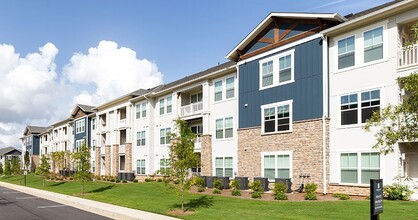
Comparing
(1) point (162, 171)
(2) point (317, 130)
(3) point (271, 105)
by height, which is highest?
(3) point (271, 105)

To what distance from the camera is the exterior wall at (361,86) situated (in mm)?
19312

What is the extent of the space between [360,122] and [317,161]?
3539 mm

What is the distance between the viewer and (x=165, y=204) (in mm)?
20984

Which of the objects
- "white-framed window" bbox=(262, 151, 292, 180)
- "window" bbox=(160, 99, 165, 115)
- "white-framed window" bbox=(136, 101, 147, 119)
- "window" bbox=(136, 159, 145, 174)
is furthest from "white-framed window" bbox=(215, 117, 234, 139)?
"window" bbox=(136, 159, 145, 174)

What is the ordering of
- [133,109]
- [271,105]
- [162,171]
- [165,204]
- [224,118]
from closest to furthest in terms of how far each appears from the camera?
[162,171]
[165,204]
[271,105]
[224,118]
[133,109]

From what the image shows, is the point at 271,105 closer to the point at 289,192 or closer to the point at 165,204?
the point at 289,192

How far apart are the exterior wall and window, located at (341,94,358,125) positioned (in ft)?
0.83

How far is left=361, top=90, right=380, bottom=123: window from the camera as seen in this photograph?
66.5ft

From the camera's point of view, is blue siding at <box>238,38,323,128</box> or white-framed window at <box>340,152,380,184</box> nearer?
white-framed window at <box>340,152,380,184</box>

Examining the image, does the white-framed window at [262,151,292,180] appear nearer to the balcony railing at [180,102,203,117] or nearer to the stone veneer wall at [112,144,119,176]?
the balcony railing at [180,102,203,117]

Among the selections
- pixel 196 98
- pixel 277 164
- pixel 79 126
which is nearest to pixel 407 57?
pixel 277 164

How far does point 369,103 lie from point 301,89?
4.80 metres

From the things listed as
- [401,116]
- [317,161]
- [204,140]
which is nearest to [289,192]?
[317,161]

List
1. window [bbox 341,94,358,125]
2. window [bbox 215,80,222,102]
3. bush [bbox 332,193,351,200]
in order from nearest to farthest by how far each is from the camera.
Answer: bush [bbox 332,193,351,200]
window [bbox 341,94,358,125]
window [bbox 215,80,222,102]
